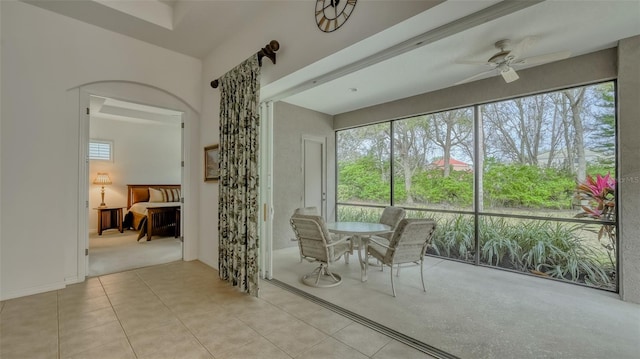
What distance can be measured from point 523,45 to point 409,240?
93.0 inches

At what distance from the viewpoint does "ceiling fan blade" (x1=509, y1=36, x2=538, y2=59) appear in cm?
265

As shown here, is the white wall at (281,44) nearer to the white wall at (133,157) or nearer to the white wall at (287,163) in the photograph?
the white wall at (287,163)

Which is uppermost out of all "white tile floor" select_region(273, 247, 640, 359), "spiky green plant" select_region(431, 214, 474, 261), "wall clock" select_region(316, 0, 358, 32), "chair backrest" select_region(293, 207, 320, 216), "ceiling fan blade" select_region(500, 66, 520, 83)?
"wall clock" select_region(316, 0, 358, 32)

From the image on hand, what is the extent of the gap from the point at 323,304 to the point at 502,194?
10.9ft

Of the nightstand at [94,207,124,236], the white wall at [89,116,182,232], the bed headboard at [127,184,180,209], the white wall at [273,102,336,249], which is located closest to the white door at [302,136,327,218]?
the white wall at [273,102,336,249]

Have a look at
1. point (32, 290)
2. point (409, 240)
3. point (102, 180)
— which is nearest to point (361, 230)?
point (409, 240)

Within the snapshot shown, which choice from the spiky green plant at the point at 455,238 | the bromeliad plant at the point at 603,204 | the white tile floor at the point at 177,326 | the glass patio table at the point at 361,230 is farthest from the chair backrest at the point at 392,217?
the bromeliad plant at the point at 603,204

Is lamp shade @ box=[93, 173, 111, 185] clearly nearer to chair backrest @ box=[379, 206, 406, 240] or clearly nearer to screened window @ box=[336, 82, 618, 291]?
screened window @ box=[336, 82, 618, 291]

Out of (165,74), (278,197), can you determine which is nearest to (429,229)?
(278,197)

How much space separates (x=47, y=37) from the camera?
3127 millimetres

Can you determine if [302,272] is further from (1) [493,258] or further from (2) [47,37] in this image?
(2) [47,37]

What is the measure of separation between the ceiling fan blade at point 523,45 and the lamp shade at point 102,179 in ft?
27.9

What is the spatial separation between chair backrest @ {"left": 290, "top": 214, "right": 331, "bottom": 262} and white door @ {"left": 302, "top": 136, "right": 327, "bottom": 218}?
2249mm

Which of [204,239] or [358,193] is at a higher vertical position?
[358,193]
